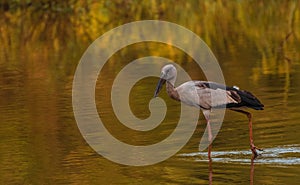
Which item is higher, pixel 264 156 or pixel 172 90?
pixel 172 90

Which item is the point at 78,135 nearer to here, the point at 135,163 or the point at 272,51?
the point at 135,163

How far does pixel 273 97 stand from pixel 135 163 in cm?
468

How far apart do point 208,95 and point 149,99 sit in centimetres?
462

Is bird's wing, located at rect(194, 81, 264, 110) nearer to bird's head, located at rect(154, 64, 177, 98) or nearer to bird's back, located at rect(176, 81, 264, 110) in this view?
bird's back, located at rect(176, 81, 264, 110)

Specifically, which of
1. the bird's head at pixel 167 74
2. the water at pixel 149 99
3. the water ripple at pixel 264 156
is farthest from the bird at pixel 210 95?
the water at pixel 149 99

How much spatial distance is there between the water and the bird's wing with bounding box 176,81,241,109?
23.1 inches

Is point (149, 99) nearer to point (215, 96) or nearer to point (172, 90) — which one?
point (172, 90)

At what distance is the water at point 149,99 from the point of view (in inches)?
426

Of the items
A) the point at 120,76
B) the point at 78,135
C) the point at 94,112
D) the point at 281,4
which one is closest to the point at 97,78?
the point at 120,76

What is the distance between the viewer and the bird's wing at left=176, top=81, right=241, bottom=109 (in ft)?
37.7

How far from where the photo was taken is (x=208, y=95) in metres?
11.6

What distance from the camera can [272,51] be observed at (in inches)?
842

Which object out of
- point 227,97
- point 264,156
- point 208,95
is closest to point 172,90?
point 208,95

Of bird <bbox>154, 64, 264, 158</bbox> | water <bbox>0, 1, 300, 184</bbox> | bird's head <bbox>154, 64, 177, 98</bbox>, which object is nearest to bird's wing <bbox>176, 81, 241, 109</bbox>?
bird <bbox>154, 64, 264, 158</bbox>
